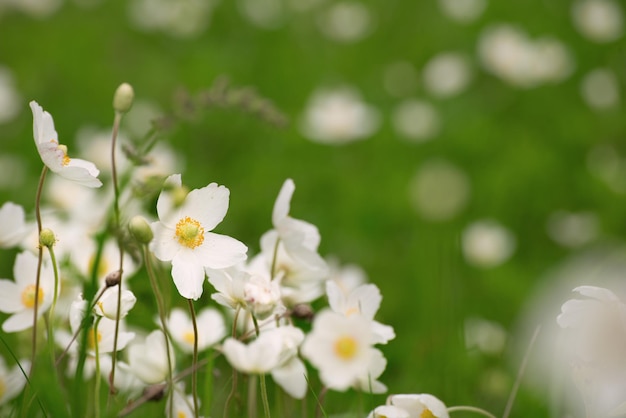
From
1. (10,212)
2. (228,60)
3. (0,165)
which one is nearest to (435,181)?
(228,60)

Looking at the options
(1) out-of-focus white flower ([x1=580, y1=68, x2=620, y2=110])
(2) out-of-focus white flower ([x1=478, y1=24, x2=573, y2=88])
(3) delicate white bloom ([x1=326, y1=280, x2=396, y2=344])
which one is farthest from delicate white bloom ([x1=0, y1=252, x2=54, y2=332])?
(2) out-of-focus white flower ([x1=478, y1=24, x2=573, y2=88])

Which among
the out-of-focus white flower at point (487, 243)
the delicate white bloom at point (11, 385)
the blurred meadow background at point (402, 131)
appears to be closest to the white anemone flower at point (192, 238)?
the delicate white bloom at point (11, 385)

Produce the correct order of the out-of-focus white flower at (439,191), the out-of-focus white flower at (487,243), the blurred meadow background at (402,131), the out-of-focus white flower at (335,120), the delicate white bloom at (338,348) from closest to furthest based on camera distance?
the delicate white bloom at (338,348), the blurred meadow background at (402,131), the out-of-focus white flower at (487,243), the out-of-focus white flower at (439,191), the out-of-focus white flower at (335,120)

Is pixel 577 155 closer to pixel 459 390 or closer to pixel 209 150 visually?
pixel 209 150

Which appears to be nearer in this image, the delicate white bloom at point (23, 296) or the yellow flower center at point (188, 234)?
the yellow flower center at point (188, 234)

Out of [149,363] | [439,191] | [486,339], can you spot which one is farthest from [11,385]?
[439,191]

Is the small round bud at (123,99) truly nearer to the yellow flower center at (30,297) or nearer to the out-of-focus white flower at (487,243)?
the yellow flower center at (30,297)
